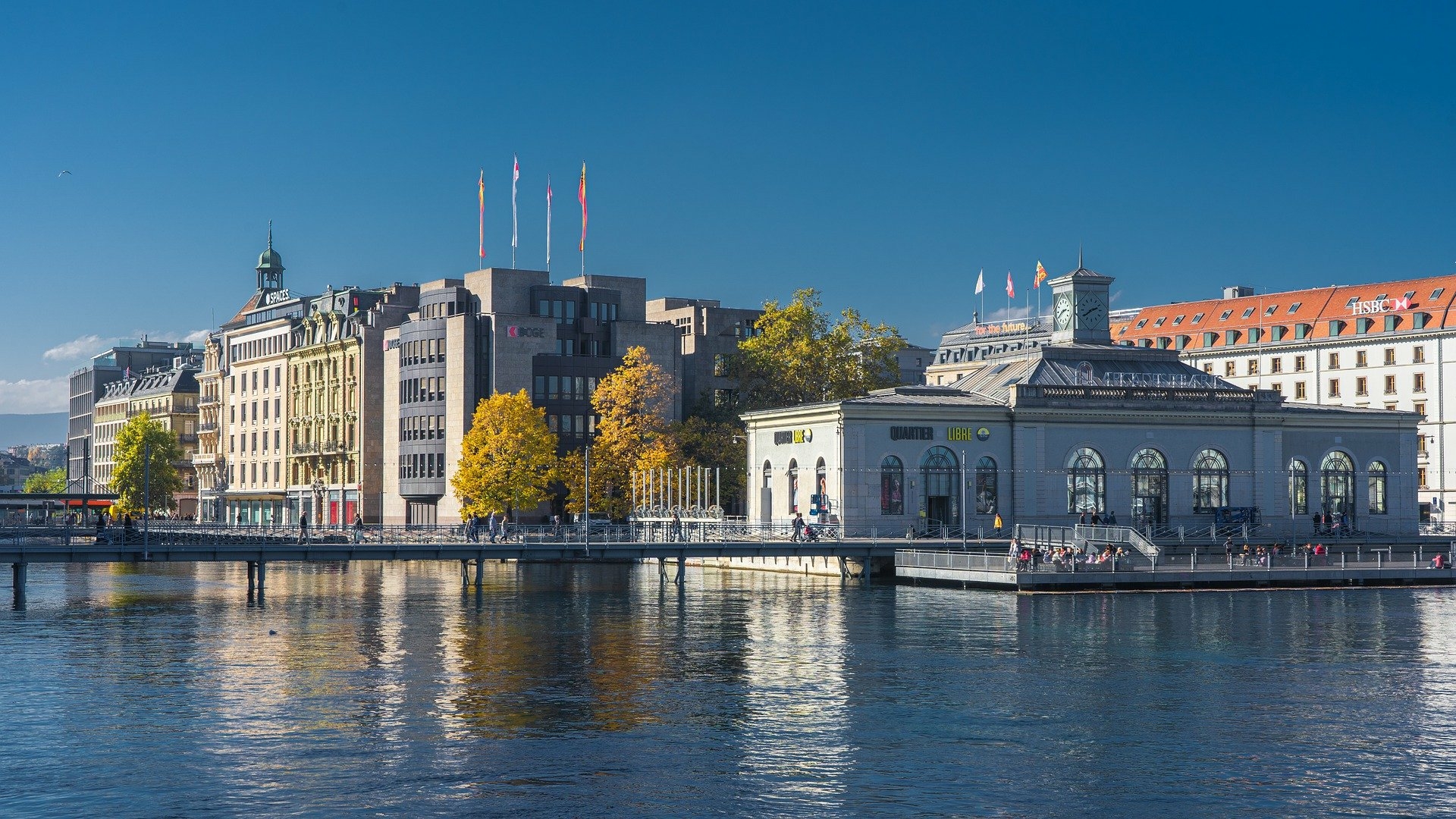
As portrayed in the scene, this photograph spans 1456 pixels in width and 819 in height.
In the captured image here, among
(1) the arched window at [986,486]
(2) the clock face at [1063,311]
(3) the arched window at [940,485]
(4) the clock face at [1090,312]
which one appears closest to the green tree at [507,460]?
(3) the arched window at [940,485]

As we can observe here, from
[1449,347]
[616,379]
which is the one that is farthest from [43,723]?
[1449,347]

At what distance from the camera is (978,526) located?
354 feet

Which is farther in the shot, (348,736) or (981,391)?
(981,391)

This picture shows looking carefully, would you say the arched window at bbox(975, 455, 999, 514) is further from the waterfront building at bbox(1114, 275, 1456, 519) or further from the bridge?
the waterfront building at bbox(1114, 275, 1456, 519)

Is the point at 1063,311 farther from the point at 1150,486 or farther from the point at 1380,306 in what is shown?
the point at 1380,306

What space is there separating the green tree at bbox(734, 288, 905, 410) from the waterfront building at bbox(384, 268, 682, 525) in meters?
19.1

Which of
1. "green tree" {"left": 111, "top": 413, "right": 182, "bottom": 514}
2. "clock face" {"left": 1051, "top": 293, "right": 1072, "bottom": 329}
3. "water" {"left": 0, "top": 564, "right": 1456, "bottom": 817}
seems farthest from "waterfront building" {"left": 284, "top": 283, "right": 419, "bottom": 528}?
"water" {"left": 0, "top": 564, "right": 1456, "bottom": 817}

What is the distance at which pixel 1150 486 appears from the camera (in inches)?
4377

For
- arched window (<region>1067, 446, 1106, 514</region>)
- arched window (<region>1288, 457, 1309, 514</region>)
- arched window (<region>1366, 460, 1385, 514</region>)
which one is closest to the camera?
arched window (<region>1067, 446, 1106, 514</region>)

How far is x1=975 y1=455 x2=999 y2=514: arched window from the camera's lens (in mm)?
108500

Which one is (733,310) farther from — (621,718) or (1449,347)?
(621,718)

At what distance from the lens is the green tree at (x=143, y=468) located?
593 ft

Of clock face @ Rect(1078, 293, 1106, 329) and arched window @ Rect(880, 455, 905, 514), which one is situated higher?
clock face @ Rect(1078, 293, 1106, 329)

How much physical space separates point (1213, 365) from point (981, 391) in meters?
67.0
